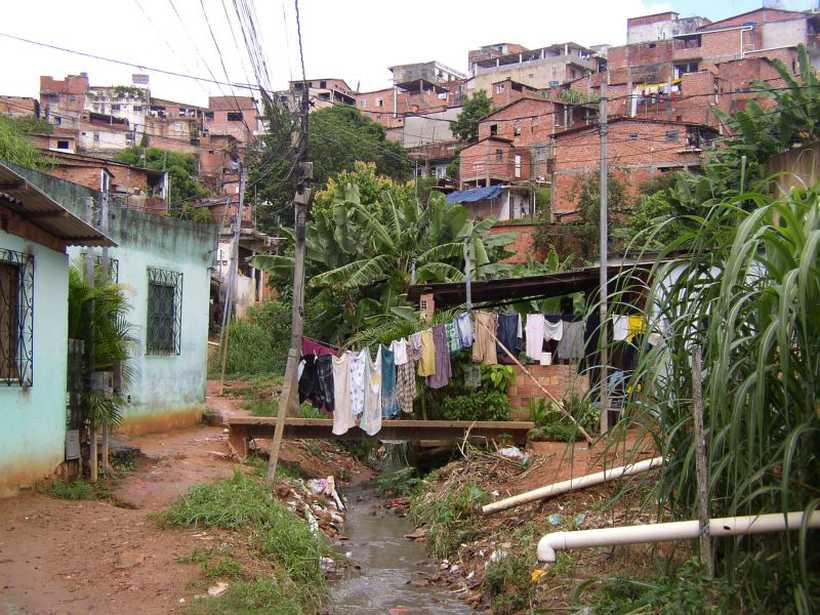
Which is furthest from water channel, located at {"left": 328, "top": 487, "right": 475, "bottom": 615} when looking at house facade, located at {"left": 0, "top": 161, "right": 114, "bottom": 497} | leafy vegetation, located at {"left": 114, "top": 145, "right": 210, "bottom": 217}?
leafy vegetation, located at {"left": 114, "top": 145, "right": 210, "bottom": 217}

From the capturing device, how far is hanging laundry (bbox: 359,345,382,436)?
A: 13.8 meters

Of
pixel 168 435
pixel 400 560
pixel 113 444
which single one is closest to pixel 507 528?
pixel 400 560

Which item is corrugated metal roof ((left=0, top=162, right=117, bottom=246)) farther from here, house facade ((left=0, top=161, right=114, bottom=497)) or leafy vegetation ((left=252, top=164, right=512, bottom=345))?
leafy vegetation ((left=252, top=164, right=512, bottom=345))

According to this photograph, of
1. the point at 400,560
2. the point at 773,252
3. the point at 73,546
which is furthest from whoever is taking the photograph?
the point at 400,560

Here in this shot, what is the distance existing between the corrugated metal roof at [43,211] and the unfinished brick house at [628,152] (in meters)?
25.9

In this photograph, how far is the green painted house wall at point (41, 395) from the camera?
882 centimetres

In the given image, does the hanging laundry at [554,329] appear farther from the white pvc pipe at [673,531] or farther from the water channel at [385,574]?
the white pvc pipe at [673,531]

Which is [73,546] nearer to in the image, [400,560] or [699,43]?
[400,560]

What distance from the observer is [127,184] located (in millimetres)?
35781

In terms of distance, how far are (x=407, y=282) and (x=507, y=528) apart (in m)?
9.99

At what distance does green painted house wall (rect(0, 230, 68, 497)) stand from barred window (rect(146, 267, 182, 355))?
17.1ft

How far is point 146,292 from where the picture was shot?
48.8 feet

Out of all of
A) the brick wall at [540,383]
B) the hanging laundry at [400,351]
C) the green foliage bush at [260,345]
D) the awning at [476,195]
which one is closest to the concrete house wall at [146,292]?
the hanging laundry at [400,351]

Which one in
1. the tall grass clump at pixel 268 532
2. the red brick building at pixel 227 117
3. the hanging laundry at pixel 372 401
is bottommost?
the tall grass clump at pixel 268 532
